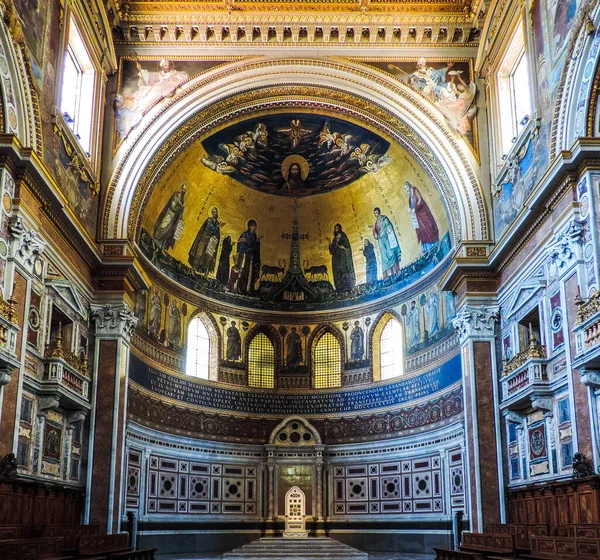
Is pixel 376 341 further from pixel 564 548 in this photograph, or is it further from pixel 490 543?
pixel 564 548

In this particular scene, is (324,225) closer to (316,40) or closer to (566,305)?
(316,40)

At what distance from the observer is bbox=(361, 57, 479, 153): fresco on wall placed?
29.9 meters

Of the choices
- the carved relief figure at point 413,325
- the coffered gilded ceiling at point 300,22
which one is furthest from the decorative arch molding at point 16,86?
the carved relief figure at point 413,325

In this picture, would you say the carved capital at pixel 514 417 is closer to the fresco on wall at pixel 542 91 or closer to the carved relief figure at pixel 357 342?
the fresco on wall at pixel 542 91

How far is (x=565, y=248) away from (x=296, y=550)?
54.3ft

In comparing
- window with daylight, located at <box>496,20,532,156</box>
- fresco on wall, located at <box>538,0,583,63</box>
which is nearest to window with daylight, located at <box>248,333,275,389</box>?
window with daylight, located at <box>496,20,532,156</box>

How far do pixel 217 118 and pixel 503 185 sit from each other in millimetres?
11307

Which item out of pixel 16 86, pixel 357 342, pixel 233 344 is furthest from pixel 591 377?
pixel 233 344

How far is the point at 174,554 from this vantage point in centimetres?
3047

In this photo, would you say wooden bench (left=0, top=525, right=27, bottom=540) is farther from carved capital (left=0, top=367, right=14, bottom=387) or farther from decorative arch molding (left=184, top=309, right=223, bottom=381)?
decorative arch molding (left=184, top=309, right=223, bottom=381)

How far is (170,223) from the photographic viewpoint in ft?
108

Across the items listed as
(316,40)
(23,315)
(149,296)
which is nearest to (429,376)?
(149,296)

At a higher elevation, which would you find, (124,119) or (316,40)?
(316,40)

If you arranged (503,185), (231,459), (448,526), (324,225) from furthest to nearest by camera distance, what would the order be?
(324,225)
(231,459)
(448,526)
(503,185)
